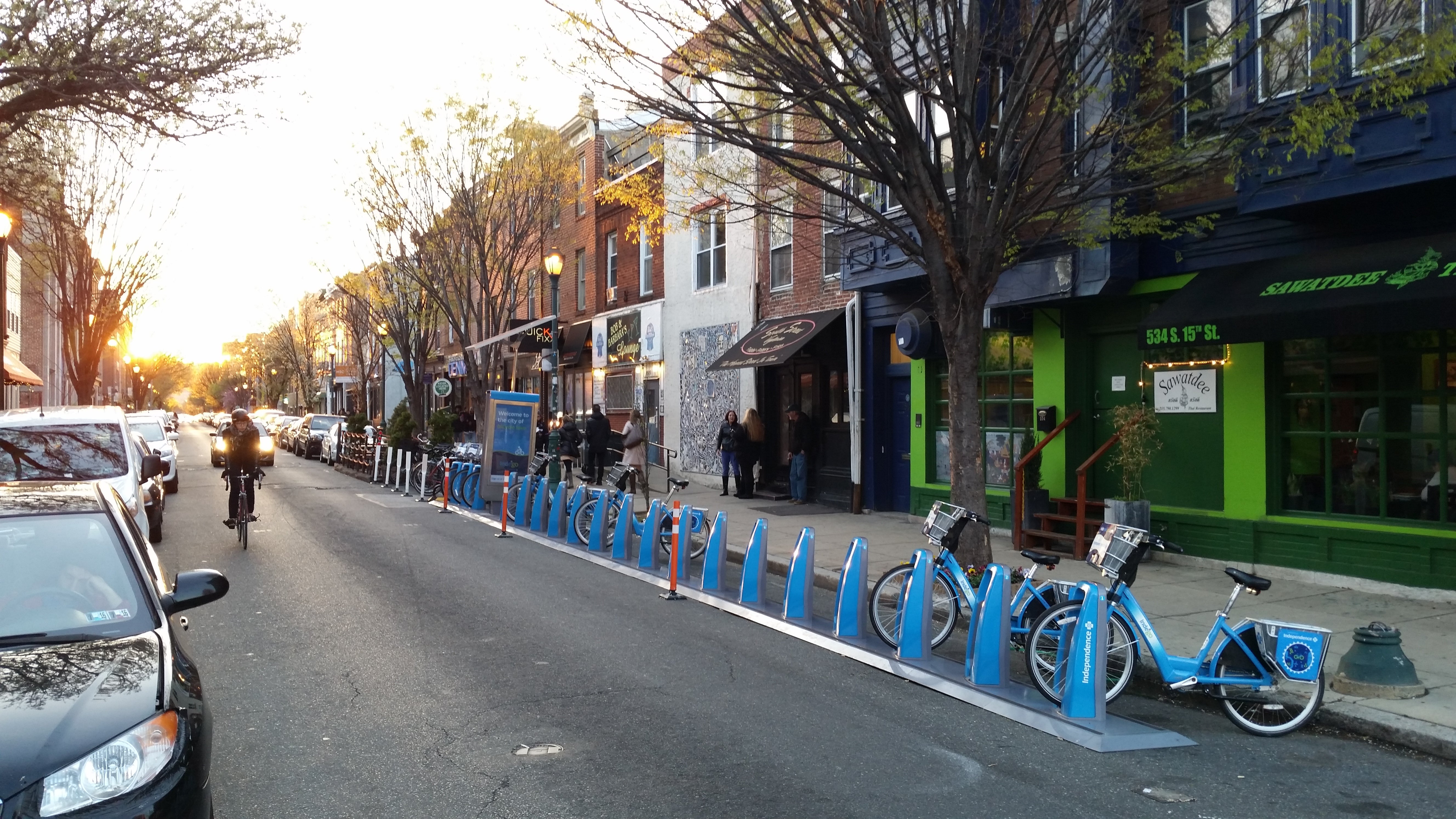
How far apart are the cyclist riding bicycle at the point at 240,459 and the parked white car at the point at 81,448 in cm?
193

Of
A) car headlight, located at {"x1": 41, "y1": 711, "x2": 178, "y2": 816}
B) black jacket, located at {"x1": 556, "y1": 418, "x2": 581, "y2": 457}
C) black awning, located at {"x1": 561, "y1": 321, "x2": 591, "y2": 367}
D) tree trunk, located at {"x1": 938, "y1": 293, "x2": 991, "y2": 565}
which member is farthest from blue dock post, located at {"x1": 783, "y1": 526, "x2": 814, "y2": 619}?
black awning, located at {"x1": 561, "y1": 321, "x2": 591, "y2": 367}

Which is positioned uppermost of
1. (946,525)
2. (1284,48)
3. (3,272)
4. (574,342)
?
(1284,48)

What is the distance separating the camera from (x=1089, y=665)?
245 inches

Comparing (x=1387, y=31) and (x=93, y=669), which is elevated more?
(x=1387, y=31)

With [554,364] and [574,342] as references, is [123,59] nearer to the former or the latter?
[554,364]

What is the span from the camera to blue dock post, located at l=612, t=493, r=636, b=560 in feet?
41.0

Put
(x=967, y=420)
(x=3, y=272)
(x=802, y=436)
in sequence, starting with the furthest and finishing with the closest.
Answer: (x=802, y=436)
(x=3, y=272)
(x=967, y=420)

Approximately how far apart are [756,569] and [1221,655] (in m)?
4.37

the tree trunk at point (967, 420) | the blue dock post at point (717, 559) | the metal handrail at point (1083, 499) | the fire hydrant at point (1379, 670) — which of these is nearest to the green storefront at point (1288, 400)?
the metal handrail at point (1083, 499)

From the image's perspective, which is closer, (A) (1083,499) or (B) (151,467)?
(B) (151,467)

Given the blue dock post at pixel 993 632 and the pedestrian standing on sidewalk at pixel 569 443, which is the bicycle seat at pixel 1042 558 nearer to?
the blue dock post at pixel 993 632

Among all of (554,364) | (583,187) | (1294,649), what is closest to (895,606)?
(1294,649)

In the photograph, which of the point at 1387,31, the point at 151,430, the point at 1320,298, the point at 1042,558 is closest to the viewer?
the point at 1042,558

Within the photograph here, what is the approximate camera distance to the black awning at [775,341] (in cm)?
1733
